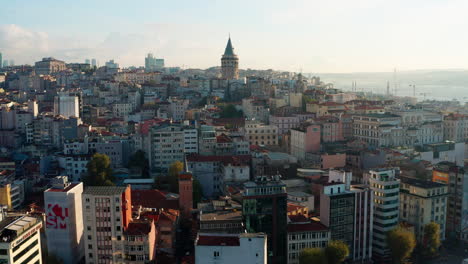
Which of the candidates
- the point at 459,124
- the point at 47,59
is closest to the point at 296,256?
the point at 459,124

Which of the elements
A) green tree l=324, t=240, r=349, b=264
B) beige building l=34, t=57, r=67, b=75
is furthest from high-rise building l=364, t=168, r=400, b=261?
beige building l=34, t=57, r=67, b=75

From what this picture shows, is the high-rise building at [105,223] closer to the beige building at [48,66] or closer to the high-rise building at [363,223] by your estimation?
the high-rise building at [363,223]

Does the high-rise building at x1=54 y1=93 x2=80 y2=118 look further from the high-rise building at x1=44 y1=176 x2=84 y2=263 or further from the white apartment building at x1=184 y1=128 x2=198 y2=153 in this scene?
the high-rise building at x1=44 y1=176 x2=84 y2=263

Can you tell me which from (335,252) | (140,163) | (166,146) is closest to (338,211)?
(335,252)

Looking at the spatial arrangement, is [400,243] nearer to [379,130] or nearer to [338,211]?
[338,211]

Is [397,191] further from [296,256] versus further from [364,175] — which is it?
[296,256]

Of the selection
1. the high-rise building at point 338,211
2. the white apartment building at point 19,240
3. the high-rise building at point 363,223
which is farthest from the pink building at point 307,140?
the white apartment building at point 19,240
